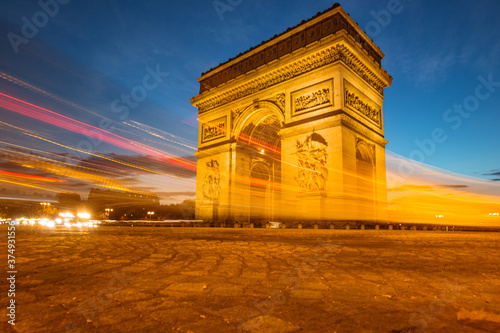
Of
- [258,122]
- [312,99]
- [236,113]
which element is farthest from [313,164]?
[236,113]

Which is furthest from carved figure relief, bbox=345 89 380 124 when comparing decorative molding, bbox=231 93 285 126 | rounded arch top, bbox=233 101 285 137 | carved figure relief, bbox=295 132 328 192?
rounded arch top, bbox=233 101 285 137

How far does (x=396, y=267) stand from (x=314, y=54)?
1331 centimetres

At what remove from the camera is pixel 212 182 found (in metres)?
18.4

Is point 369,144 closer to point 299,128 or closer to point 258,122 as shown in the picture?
point 299,128

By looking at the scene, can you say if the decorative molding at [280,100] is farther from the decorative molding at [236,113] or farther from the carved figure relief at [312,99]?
Result: the decorative molding at [236,113]

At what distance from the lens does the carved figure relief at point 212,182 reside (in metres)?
18.2

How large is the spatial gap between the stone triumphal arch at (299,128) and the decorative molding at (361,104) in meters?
0.05

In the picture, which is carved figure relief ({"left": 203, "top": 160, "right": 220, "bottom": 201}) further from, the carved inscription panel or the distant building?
the distant building

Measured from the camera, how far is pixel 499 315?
53.9 inches

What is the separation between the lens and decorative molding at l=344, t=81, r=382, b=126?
13.7 m

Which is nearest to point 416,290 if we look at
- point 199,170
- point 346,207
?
point 346,207

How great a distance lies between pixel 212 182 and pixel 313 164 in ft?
24.8

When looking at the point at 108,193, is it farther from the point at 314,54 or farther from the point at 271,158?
the point at 314,54

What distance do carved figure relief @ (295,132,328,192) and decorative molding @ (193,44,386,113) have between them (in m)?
3.72
